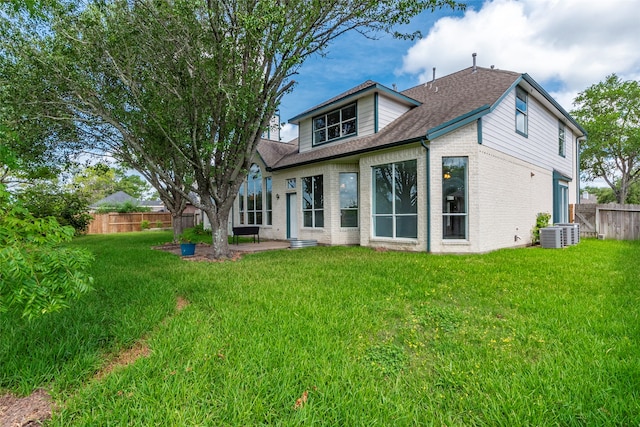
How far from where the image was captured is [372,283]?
555 cm

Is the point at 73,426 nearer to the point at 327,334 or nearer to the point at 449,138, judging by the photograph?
the point at 327,334

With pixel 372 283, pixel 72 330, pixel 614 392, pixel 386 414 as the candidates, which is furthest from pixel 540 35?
pixel 72 330

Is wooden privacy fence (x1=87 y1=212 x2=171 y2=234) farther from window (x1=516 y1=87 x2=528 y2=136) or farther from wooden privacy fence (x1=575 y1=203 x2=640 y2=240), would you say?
wooden privacy fence (x1=575 y1=203 x2=640 y2=240)

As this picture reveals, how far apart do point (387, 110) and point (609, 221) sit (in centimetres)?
1075

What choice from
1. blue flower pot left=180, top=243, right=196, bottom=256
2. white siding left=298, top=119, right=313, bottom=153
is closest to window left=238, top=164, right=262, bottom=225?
white siding left=298, top=119, right=313, bottom=153

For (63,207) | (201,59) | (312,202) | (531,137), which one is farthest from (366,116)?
(63,207)

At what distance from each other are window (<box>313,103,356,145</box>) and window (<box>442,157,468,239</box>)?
4253 mm

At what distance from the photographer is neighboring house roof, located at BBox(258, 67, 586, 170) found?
9.16 meters

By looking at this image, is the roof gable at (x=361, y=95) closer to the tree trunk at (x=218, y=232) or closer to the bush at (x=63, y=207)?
the tree trunk at (x=218, y=232)

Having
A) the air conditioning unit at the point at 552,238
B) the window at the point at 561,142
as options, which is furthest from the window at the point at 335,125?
the window at the point at 561,142

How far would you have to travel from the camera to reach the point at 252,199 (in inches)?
645

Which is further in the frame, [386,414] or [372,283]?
[372,283]

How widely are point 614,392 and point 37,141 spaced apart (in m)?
14.6

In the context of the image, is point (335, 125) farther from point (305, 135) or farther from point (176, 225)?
point (176, 225)
